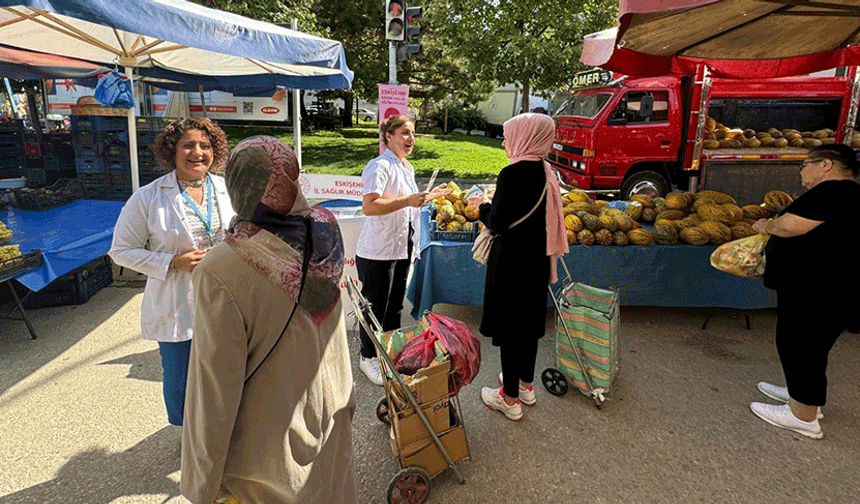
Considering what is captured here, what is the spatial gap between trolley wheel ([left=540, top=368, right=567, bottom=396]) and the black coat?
69cm

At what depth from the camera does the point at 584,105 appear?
9.95 metres

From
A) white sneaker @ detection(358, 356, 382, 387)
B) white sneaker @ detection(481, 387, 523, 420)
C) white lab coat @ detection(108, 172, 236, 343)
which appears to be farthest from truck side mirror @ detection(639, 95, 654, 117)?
white lab coat @ detection(108, 172, 236, 343)

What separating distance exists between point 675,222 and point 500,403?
2.73m

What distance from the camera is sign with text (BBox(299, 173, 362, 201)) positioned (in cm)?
432

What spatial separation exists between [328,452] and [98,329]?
3.82 m

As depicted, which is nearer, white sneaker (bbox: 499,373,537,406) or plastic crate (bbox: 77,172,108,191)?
white sneaker (bbox: 499,373,537,406)

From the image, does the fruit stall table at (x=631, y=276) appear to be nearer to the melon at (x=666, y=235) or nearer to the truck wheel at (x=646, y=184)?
the melon at (x=666, y=235)

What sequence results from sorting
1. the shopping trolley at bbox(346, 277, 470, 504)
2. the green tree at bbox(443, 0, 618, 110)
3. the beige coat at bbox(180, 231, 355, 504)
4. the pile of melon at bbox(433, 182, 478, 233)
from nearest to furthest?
the beige coat at bbox(180, 231, 355, 504) → the shopping trolley at bbox(346, 277, 470, 504) → the pile of melon at bbox(433, 182, 478, 233) → the green tree at bbox(443, 0, 618, 110)

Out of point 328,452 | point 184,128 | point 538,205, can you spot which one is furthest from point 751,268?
point 184,128

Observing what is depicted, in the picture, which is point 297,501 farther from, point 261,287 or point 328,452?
point 261,287

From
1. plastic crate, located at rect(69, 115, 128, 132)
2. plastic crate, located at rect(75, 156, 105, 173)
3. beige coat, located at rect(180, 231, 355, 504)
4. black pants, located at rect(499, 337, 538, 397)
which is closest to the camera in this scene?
beige coat, located at rect(180, 231, 355, 504)

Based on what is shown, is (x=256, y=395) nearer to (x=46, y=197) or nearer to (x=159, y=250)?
(x=159, y=250)

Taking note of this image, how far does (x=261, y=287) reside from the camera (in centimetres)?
131

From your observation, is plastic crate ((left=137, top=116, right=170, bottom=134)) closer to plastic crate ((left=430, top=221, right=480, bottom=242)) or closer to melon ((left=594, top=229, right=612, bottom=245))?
plastic crate ((left=430, top=221, right=480, bottom=242))
